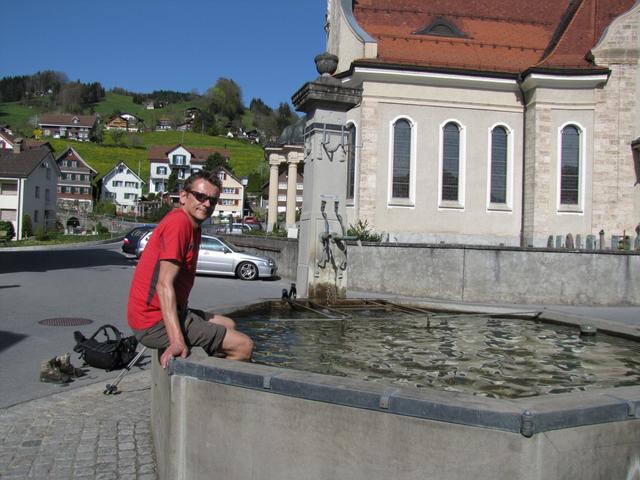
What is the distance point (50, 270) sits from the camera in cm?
2214

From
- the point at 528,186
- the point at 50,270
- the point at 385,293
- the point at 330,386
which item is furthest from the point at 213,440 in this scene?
the point at 528,186

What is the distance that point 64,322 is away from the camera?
11.0 metres

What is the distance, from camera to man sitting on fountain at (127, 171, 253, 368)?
4109 millimetres

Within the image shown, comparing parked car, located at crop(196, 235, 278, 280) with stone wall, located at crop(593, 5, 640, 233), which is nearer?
parked car, located at crop(196, 235, 278, 280)

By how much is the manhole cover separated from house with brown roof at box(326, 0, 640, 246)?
19.3 metres

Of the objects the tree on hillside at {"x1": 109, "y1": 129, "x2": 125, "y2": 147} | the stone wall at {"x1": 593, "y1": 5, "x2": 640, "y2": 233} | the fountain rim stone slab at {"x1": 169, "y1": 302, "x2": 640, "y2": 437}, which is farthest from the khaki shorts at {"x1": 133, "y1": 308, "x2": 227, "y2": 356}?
the tree on hillside at {"x1": 109, "y1": 129, "x2": 125, "y2": 147}

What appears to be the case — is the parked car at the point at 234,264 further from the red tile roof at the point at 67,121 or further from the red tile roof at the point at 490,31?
the red tile roof at the point at 67,121

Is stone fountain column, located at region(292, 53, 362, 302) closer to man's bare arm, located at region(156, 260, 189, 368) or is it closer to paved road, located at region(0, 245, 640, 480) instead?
paved road, located at region(0, 245, 640, 480)

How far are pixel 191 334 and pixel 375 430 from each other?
1.75m

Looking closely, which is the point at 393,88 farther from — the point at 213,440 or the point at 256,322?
the point at 213,440

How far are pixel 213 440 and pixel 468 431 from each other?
4.88 feet

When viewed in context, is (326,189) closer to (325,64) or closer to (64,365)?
(325,64)

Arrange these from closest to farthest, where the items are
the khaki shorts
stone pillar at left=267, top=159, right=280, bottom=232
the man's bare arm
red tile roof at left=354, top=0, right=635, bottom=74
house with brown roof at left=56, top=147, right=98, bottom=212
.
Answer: the man's bare arm, the khaki shorts, red tile roof at left=354, top=0, right=635, bottom=74, stone pillar at left=267, top=159, right=280, bottom=232, house with brown roof at left=56, top=147, right=98, bottom=212

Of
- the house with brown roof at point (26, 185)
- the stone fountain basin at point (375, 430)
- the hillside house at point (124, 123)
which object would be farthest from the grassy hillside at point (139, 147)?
the stone fountain basin at point (375, 430)
